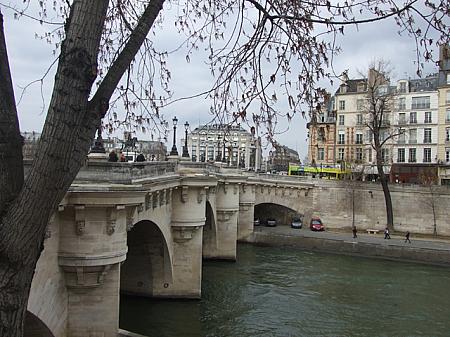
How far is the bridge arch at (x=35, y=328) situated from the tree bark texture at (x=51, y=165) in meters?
8.44

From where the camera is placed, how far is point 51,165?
365 centimetres

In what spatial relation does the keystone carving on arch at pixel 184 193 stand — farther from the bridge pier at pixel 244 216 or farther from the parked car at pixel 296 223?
the parked car at pixel 296 223

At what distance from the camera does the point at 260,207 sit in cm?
5525

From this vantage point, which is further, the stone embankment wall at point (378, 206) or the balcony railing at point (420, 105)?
the balcony railing at point (420, 105)

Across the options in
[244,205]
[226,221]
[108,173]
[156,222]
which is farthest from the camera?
[244,205]

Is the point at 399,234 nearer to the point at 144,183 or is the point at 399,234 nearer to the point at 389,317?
the point at 389,317

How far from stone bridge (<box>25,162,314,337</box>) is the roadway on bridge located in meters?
13.9

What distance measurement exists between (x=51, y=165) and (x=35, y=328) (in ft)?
32.6

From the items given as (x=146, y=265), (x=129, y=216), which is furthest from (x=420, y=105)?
(x=129, y=216)

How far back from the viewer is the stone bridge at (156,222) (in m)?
12.9

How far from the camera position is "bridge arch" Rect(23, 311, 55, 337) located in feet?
38.2

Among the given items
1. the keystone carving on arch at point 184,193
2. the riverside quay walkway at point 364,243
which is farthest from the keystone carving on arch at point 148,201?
the riverside quay walkway at point 364,243

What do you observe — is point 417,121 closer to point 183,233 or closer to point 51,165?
point 183,233

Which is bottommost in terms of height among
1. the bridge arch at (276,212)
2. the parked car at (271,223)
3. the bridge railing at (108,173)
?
the parked car at (271,223)
